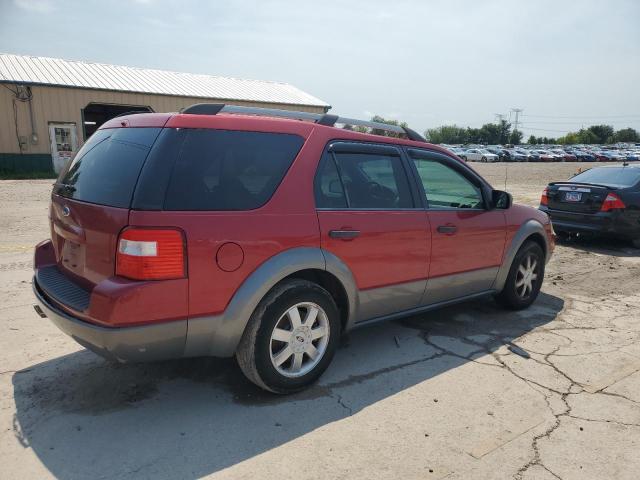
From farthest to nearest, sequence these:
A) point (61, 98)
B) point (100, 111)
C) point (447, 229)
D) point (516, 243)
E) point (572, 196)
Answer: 1. point (100, 111)
2. point (61, 98)
3. point (572, 196)
4. point (516, 243)
5. point (447, 229)

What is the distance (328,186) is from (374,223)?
46 cm

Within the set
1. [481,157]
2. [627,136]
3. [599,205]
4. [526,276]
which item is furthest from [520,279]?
[627,136]

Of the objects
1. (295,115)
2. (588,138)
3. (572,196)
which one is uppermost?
(588,138)

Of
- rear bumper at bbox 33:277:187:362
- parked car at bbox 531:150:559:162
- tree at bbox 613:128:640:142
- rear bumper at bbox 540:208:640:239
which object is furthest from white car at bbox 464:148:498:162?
tree at bbox 613:128:640:142

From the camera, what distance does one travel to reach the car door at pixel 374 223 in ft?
11.3

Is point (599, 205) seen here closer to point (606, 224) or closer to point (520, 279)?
point (606, 224)

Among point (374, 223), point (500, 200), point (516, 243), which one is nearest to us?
point (374, 223)

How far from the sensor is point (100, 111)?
2744cm

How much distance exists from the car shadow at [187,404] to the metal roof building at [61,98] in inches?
877

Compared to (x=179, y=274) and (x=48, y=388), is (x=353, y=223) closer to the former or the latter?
(x=179, y=274)

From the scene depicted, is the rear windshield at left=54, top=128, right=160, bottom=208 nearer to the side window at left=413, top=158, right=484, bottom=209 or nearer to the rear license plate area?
the side window at left=413, top=158, right=484, bottom=209

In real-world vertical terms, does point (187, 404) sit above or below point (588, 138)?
below

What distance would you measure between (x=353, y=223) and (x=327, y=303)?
592 millimetres

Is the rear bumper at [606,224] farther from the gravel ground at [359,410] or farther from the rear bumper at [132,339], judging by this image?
the rear bumper at [132,339]
